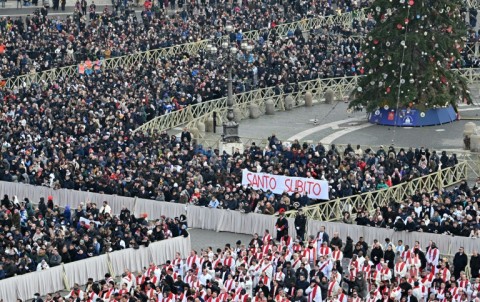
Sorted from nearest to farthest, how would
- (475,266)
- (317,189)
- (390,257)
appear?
(475,266) < (390,257) < (317,189)

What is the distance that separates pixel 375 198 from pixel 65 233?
10607 mm

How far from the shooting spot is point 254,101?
7556cm

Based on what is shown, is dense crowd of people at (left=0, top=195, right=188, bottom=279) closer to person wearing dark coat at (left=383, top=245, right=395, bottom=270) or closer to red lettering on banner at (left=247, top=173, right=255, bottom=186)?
red lettering on banner at (left=247, top=173, right=255, bottom=186)

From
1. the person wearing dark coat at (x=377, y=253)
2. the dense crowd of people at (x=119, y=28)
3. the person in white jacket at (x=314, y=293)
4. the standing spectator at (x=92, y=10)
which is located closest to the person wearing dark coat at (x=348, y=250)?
the person wearing dark coat at (x=377, y=253)

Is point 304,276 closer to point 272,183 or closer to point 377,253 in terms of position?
point 377,253

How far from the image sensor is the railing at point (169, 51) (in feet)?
247

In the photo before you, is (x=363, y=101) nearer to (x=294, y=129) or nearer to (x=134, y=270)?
(x=294, y=129)

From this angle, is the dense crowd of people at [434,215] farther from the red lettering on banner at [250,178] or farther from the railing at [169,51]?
the railing at [169,51]

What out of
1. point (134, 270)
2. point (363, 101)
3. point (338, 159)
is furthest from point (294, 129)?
point (134, 270)

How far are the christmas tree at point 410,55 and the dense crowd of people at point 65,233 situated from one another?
64.0 feet

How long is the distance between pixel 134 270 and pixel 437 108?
24325mm

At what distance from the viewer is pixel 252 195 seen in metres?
55.0

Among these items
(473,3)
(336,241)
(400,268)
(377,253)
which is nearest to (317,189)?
(336,241)

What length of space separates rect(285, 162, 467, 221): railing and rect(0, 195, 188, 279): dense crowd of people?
4.38 metres
